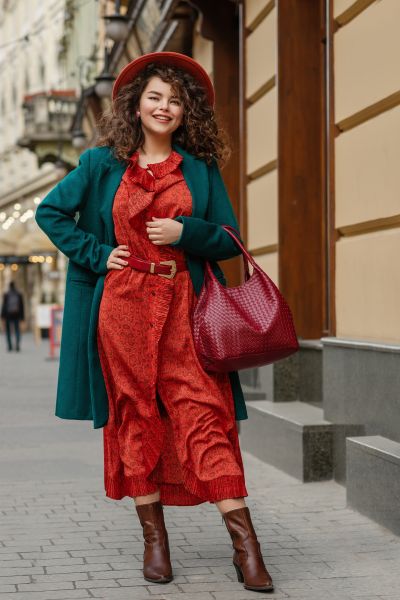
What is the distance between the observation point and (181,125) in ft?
16.6

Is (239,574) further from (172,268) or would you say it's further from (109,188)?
(109,188)

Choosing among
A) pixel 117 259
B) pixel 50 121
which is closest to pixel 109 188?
pixel 117 259

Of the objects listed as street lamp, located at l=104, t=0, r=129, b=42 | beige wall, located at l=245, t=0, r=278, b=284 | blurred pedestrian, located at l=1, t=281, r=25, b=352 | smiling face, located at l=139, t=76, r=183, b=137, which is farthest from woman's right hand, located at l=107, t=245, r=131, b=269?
blurred pedestrian, located at l=1, t=281, r=25, b=352

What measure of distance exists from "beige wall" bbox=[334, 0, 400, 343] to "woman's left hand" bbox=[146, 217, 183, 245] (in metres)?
1.87

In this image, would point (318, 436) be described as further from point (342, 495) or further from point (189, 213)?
point (189, 213)

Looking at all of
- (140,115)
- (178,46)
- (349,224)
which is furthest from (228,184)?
(140,115)

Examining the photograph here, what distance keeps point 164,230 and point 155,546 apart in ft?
4.05

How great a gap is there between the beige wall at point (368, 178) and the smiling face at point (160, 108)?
1711mm

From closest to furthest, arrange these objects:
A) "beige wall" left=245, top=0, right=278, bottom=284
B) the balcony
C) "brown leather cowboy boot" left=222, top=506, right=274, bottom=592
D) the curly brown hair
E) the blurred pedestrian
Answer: "brown leather cowboy boot" left=222, top=506, right=274, bottom=592 → the curly brown hair → "beige wall" left=245, top=0, right=278, bottom=284 → the blurred pedestrian → the balcony

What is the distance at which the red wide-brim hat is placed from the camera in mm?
4926

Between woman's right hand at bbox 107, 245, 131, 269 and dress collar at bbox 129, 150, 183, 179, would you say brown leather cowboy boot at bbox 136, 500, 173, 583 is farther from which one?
dress collar at bbox 129, 150, 183, 179

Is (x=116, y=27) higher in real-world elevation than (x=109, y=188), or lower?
higher

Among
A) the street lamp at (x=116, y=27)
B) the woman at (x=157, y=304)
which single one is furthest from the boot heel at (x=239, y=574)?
the street lamp at (x=116, y=27)

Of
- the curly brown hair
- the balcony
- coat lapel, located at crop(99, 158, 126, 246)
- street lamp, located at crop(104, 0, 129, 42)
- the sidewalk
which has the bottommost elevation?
the sidewalk
